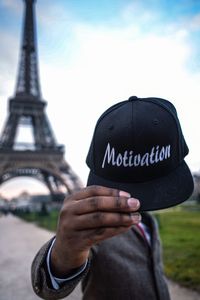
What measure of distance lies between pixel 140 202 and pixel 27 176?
4037 cm

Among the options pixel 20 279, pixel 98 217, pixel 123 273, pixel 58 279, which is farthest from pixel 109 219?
pixel 20 279

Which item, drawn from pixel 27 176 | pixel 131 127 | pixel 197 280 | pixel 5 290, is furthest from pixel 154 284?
pixel 27 176

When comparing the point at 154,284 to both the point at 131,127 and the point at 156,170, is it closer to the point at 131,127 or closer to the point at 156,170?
the point at 156,170

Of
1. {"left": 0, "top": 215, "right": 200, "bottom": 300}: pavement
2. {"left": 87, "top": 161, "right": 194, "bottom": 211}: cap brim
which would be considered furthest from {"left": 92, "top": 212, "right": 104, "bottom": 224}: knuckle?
{"left": 0, "top": 215, "right": 200, "bottom": 300}: pavement

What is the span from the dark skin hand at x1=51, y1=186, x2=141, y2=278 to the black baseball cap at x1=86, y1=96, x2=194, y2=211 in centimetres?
9

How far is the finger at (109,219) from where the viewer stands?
1.02 meters

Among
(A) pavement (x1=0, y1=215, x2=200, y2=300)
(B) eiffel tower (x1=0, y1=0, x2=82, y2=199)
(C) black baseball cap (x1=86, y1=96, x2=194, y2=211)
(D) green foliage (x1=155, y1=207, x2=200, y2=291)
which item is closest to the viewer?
(C) black baseball cap (x1=86, y1=96, x2=194, y2=211)

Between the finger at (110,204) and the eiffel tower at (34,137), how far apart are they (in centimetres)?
3240

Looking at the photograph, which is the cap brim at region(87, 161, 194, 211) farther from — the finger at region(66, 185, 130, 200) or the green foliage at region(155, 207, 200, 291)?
the green foliage at region(155, 207, 200, 291)

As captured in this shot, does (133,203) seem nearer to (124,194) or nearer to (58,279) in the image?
(124,194)

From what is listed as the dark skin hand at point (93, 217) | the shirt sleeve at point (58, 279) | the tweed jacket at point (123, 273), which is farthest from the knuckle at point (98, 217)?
the tweed jacket at point (123, 273)

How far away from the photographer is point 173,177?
45.4 inches

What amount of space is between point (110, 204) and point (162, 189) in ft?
0.71

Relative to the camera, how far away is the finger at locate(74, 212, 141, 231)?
102 centimetres
